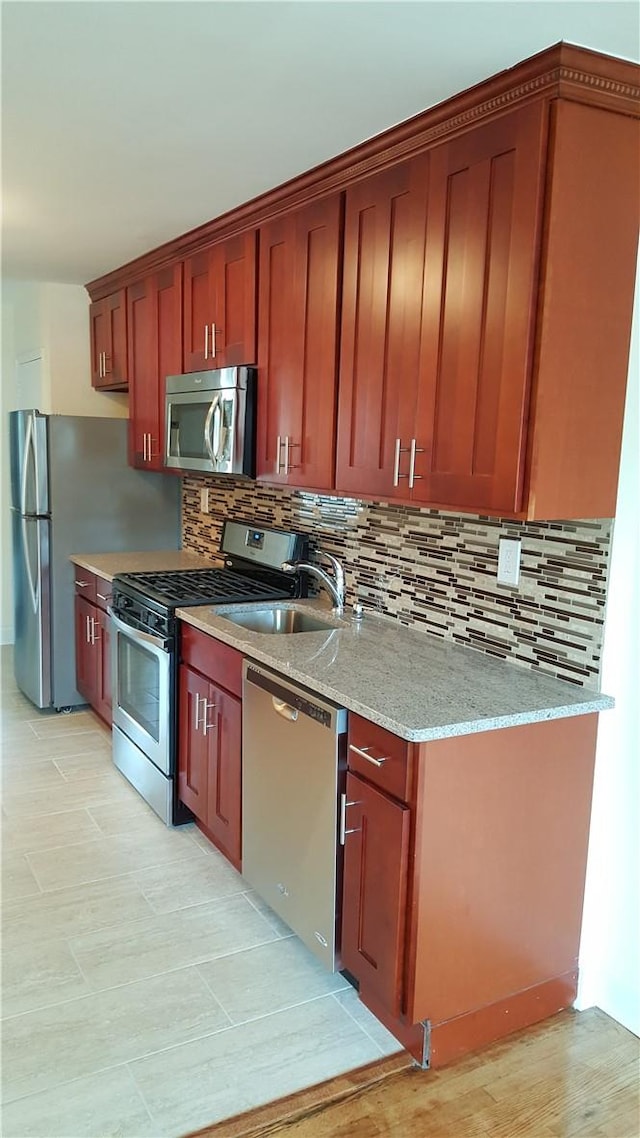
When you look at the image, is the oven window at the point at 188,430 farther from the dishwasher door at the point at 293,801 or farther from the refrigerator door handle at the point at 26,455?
the dishwasher door at the point at 293,801

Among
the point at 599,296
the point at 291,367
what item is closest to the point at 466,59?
the point at 599,296

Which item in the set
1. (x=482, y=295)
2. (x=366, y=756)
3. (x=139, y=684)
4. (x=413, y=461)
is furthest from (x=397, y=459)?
(x=139, y=684)

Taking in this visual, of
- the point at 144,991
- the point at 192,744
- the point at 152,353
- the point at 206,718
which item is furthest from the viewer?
the point at 152,353

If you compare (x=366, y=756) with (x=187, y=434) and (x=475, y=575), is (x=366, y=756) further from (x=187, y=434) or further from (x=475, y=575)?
(x=187, y=434)

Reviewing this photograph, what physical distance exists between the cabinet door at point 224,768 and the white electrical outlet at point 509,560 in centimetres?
95

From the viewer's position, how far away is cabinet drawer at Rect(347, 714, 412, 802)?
6.03ft

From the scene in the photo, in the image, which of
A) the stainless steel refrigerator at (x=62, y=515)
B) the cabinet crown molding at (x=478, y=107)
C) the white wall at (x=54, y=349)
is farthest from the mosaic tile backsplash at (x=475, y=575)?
the white wall at (x=54, y=349)

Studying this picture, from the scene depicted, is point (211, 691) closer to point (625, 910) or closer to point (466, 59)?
point (625, 910)

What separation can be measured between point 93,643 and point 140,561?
1.60 ft

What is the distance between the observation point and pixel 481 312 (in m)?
1.99

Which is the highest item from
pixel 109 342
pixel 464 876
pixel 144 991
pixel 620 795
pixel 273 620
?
pixel 109 342

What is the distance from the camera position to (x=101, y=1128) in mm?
1765

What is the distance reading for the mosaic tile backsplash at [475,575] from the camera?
210 cm

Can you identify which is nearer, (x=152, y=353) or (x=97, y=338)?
(x=152, y=353)
